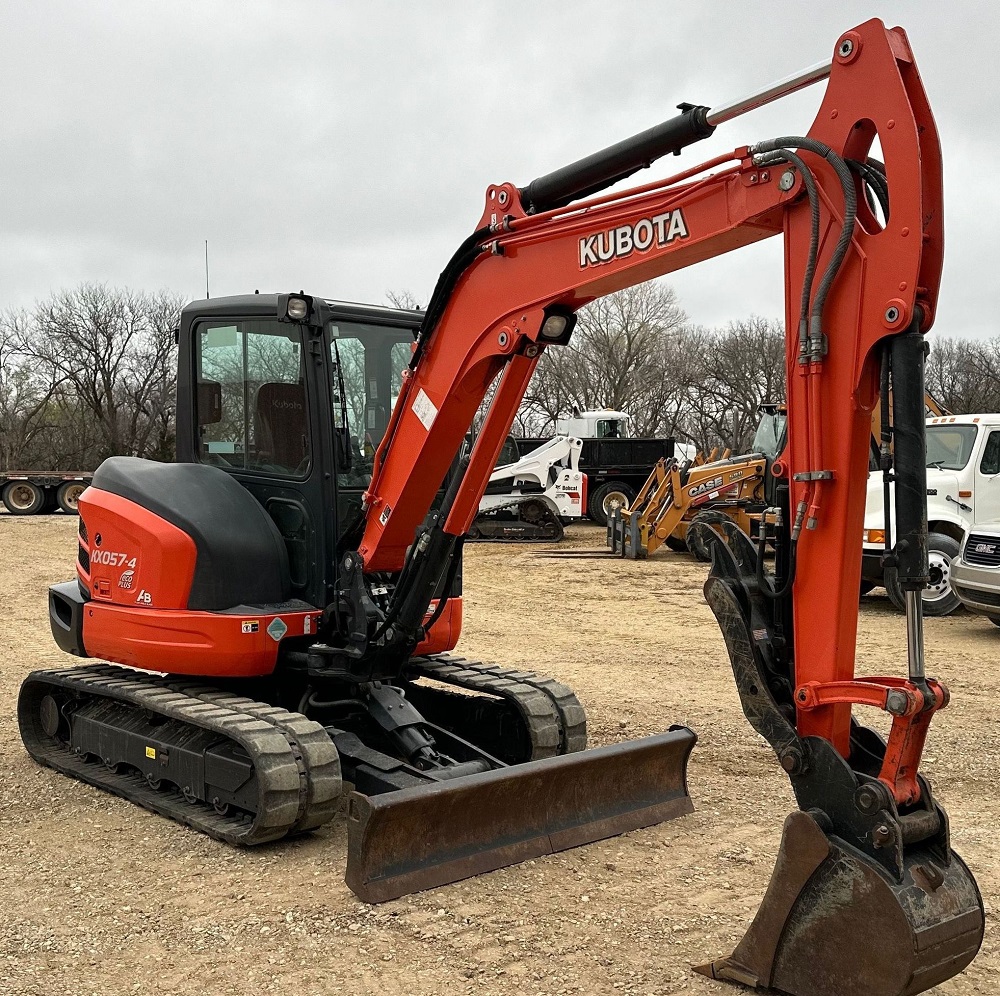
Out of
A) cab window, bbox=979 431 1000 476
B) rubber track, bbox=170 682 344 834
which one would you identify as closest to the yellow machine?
cab window, bbox=979 431 1000 476

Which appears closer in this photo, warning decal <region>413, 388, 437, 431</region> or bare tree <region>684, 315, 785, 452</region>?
warning decal <region>413, 388, 437, 431</region>

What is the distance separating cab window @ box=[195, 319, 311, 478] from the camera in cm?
594

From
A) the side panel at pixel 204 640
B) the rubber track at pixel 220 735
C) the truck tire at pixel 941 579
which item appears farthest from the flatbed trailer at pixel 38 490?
the side panel at pixel 204 640

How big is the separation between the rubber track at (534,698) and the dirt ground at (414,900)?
75 cm

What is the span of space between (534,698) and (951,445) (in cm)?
898

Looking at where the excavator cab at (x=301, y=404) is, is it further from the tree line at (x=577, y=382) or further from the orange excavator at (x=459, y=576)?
the tree line at (x=577, y=382)

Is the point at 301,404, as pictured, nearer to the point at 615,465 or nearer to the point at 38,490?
the point at 615,465

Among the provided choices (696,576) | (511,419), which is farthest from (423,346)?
(696,576)

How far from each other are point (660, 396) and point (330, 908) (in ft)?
142

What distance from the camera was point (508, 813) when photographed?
5.09 metres

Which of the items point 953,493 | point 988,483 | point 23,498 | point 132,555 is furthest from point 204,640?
point 23,498

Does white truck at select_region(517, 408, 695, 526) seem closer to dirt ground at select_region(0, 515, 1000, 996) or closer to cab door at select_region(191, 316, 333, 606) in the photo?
dirt ground at select_region(0, 515, 1000, 996)

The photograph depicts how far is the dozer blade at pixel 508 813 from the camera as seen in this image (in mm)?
4633

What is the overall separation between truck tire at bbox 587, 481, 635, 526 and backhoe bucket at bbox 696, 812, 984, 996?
68.7 ft
